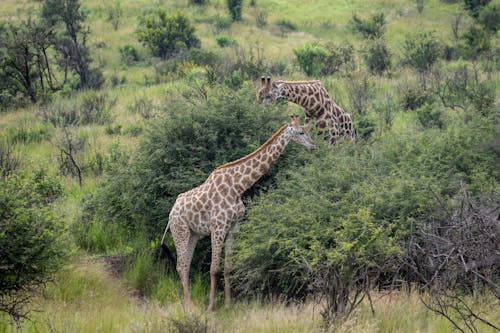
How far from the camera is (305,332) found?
25.8ft

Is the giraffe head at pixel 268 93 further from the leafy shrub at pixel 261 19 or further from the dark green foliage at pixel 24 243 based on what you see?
the leafy shrub at pixel 261 19

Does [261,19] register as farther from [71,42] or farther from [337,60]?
[337,60]

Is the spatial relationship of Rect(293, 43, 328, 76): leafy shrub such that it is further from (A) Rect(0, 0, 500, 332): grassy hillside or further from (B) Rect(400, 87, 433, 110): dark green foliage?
(A) Rect(0, 0, 500, 332): grassy hillside

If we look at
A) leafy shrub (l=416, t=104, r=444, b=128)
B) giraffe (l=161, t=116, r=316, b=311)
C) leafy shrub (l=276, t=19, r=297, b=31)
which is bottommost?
leafy shrub (l=276, t=19, r=297, b=31)

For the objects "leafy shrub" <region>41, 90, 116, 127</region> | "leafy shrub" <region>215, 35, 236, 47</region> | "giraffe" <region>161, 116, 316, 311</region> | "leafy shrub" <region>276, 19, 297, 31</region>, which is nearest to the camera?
"giraffe" <region>161, 116, 316, 311</region>

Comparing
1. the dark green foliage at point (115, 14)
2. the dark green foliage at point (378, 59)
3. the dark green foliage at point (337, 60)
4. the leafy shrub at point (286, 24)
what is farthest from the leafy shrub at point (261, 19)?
the dark green foliage at point (378, 59)

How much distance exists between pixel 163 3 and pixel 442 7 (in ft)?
57.3

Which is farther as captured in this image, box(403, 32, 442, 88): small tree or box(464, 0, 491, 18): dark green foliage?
box(464, 0, 491, 18): dark green foliage

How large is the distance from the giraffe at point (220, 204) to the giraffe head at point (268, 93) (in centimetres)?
227

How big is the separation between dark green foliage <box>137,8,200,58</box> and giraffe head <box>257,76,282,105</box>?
Result: 24836 mm

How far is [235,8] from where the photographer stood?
148ft

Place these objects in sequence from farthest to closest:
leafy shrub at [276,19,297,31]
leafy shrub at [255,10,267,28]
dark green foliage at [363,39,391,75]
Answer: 1. leafy shrub at [276,19,297,31]
2. leafy shrub at [255,10,267,28]
3. dark green foliage at [363,39,391,75]

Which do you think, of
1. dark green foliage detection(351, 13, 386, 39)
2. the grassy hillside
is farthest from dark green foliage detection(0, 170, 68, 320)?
dark green foliage detection(351, 13, 386, 39)

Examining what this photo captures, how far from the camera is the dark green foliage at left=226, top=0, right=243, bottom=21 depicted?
45.2 m
